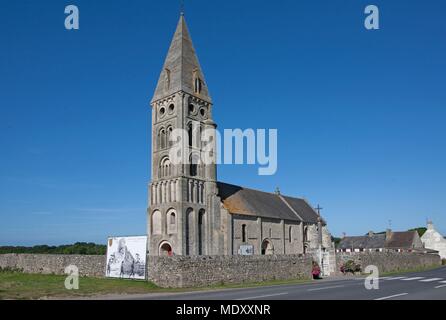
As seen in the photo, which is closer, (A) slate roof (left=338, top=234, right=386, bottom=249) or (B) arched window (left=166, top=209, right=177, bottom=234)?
Answer: (B) arched window (left=166, top=209, right=177, bottom=234)

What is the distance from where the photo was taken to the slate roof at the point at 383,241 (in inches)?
2896

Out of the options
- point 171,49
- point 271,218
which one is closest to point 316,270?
point 271,218

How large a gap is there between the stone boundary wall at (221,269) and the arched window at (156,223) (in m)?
14.7

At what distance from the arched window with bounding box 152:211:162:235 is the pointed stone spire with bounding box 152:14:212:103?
1313 centimetres

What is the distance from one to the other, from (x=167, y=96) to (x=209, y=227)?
49.6 feet

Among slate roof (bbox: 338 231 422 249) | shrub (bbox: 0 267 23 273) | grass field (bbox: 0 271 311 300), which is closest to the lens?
grass field (bbox: 0 271 311 300)

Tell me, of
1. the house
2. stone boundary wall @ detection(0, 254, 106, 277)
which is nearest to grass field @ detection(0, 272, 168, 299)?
stone boundary wall @ detection(0, 254, 106, 277)

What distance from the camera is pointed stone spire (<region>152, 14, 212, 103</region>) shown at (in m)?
45.9

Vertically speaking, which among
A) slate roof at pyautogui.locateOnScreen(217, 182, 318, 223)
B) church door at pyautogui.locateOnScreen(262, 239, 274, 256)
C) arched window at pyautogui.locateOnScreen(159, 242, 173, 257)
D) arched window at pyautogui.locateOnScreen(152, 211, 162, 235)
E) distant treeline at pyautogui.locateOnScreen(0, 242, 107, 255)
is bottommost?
distant treeline at pyautogui.locateOnScreen(0, 242, 107, 255)

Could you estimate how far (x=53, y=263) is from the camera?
34469mm

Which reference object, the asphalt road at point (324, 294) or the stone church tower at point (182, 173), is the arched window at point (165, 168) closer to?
the stone church tower at point (182, 173)

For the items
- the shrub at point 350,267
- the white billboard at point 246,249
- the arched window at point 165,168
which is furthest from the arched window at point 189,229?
the shrub at point 350,267

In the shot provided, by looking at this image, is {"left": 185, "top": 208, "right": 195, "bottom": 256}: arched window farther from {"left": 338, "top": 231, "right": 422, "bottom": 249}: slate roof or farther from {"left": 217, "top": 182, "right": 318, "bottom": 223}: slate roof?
{"left": 338, "top": 231, "right": 422, "bottom": 249}: slate roof
